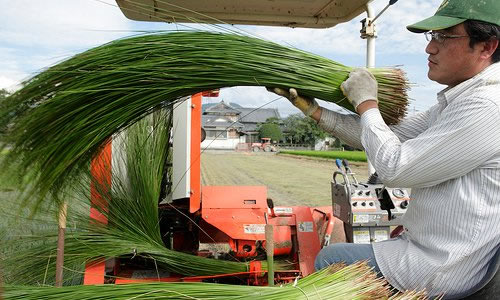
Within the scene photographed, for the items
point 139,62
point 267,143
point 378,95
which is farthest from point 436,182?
point 267,143

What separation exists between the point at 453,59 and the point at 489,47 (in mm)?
119

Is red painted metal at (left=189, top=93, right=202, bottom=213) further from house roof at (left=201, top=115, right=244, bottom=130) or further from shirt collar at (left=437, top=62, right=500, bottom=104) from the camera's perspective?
shirt collar at (left=437, top=62, right=500, bottom=104)

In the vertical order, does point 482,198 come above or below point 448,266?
above

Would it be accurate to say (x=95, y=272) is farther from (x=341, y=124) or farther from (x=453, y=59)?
(x=453, y=59)

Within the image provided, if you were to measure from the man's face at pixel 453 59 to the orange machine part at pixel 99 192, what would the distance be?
1710mm

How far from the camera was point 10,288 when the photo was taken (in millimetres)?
1647

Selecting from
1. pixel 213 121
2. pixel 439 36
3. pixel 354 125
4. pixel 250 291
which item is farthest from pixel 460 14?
pixel 213 121

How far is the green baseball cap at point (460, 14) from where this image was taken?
1477 mm

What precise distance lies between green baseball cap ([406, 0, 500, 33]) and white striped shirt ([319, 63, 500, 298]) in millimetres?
182

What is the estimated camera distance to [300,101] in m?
1.91

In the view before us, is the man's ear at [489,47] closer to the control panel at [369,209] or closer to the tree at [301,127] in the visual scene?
the tree at [301,127]

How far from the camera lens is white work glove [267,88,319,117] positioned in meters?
1.88

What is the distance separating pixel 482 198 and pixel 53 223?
2.24 m

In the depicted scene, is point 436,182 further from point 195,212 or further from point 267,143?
point 267,143
